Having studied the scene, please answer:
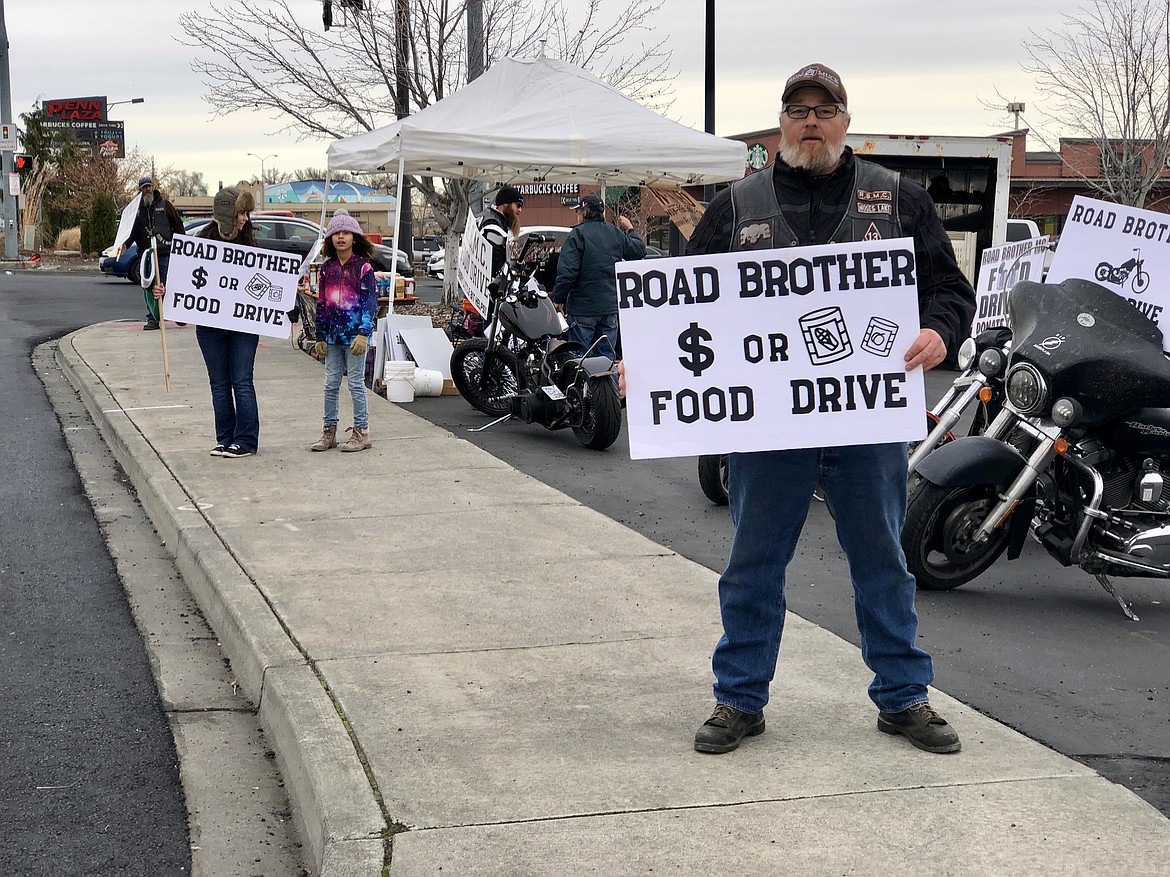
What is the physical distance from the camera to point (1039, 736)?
4336 mm

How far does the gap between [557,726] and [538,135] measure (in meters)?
9.89

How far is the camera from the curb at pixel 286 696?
3482mm

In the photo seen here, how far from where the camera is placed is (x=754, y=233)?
3941 millimetres

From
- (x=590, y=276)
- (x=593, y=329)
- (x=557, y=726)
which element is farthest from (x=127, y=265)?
(x=557, y=726)

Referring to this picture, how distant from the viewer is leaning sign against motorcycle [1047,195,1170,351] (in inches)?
234

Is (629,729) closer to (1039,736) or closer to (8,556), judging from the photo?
(1039,736)

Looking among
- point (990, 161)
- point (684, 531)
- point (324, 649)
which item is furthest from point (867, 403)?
point (990, 161)

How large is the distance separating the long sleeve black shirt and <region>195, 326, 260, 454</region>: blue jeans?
225 inches

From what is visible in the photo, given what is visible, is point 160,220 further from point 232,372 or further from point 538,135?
point 232,372

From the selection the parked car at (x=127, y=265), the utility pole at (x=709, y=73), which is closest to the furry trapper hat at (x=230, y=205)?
the utility pole at (x=709, y=73)

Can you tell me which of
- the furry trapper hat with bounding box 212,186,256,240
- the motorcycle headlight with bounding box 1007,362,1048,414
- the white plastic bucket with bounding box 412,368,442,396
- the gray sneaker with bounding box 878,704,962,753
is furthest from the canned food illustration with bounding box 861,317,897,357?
the white plastic bucket with bounding box 412,368,442,396

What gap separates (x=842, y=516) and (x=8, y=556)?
4.79 metres

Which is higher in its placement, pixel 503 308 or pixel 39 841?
pixel 503 308

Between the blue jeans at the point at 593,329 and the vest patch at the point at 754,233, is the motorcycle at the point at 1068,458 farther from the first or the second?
the blue jeans at the point at 593,329
